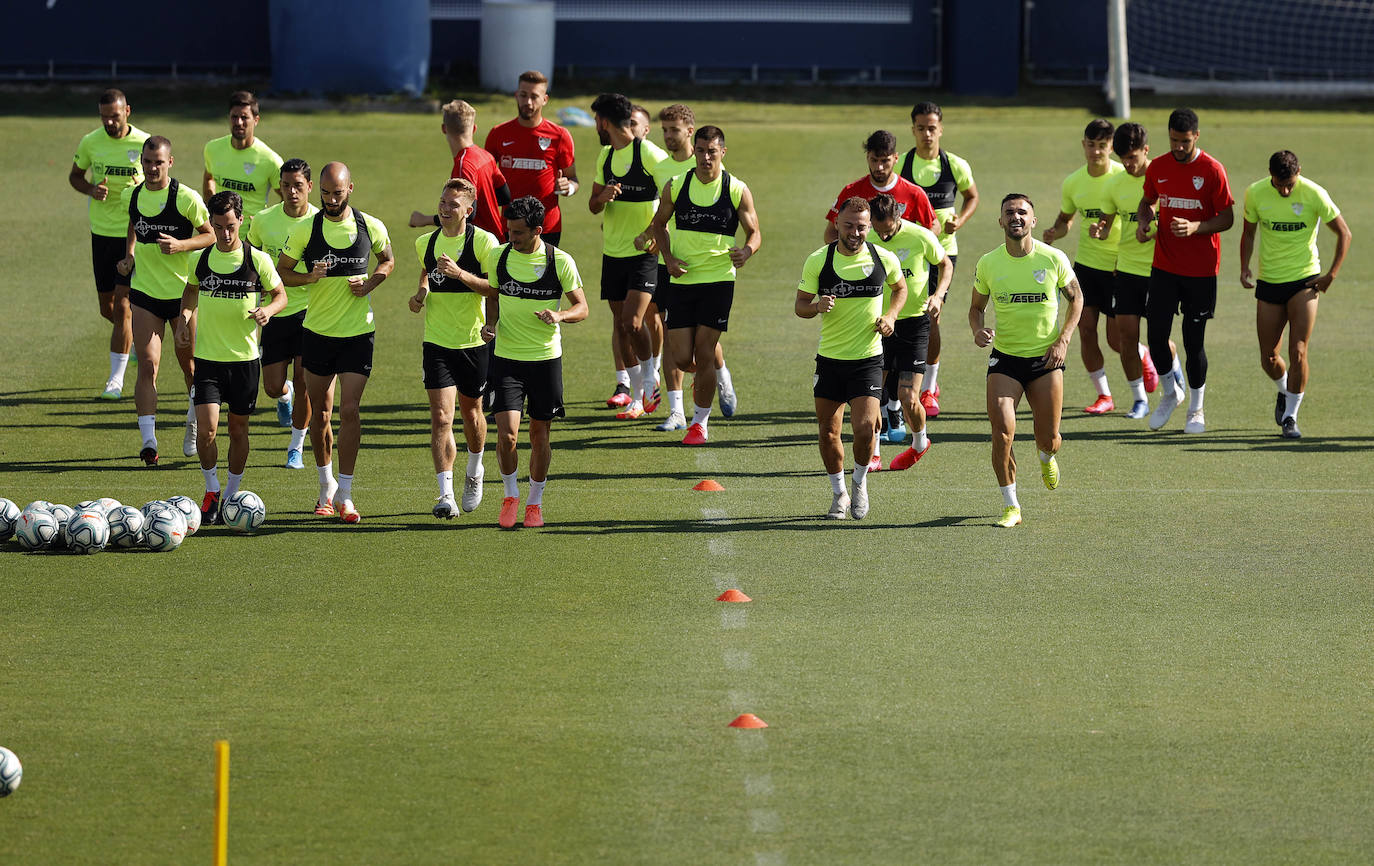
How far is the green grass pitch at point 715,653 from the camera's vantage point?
655cm

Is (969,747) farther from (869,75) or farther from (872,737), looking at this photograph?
(869,75)

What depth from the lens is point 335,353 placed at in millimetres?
10703

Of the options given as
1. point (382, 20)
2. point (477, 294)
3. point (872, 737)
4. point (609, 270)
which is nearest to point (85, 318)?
point (609, 270)

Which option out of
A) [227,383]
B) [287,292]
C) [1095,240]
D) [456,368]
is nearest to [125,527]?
[227,383]

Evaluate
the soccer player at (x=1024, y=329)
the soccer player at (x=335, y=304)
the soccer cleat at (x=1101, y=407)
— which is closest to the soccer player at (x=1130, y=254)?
the soccer cleat at (x=1101, y=407)

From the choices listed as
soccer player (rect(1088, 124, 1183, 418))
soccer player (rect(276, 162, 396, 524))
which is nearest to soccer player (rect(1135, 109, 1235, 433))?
soccer player (rect(1088, 124, 1183, 418))

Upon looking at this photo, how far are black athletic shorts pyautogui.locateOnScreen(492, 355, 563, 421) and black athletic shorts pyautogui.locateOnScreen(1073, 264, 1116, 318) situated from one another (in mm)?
5527

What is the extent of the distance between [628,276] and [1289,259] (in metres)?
5.24

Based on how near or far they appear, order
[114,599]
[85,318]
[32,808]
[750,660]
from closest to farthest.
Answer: [32,808] → [750,660] → [114,599] → [85,318]

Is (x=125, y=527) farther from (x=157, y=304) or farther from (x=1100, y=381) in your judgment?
(x=1100, y=381)

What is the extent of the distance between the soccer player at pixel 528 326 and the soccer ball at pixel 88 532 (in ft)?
7.92

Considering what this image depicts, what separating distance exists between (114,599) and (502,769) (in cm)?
332

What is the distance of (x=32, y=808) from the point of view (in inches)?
261

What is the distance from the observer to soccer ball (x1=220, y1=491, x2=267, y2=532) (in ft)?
34.9
